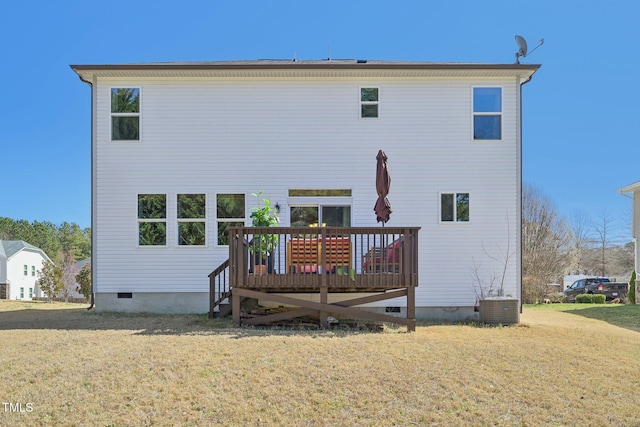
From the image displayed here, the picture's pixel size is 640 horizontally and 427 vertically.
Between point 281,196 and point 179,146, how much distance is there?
2622mm

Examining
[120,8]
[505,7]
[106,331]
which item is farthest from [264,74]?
[505,7]

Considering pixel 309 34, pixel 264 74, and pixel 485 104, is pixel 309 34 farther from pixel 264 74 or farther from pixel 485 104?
pixel 485 104

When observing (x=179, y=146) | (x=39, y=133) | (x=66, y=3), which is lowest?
(x=179, y=146)

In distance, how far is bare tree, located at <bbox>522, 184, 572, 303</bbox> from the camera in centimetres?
2462

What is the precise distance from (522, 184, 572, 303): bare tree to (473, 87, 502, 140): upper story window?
14263 mm

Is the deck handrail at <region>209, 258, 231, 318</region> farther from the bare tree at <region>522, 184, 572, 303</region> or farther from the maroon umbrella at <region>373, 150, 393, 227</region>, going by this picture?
the bare tree at <region>522, 184, 572, 303</region>

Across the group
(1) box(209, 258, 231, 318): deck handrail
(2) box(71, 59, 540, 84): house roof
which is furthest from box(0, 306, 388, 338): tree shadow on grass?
(2) box(71, 59, 540, 84): house roof

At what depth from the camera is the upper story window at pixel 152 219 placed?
1105 cm

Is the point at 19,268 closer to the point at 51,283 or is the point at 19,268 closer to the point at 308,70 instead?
the point at 51,283

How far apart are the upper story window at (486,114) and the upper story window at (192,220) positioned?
21.4 ft

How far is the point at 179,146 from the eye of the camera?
36.4 ft

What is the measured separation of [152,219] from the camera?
11.1m

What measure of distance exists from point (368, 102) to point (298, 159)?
6.86 ft

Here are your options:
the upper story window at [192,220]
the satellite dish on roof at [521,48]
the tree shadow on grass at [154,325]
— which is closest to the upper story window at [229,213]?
the upper story window at [192,220]
